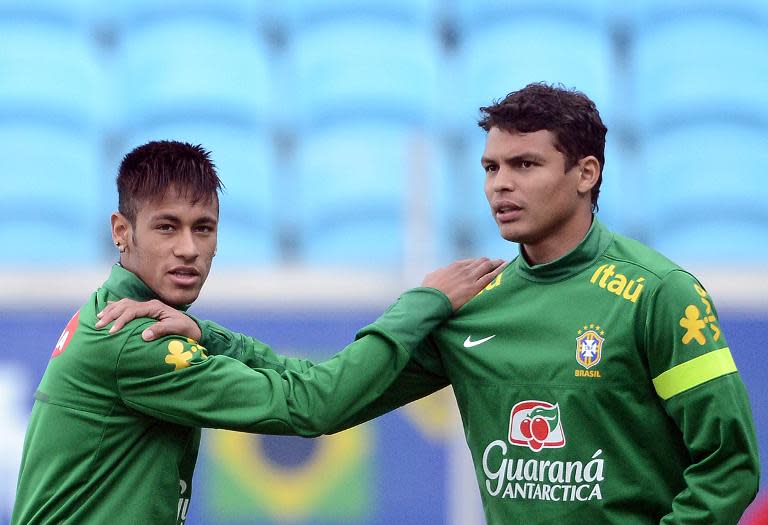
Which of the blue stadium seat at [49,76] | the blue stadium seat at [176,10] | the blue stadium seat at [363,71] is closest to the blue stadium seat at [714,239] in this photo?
the blue stadium seat at [363,71]

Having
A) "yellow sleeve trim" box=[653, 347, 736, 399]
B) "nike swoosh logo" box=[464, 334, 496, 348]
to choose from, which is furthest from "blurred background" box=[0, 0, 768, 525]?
"yellow sleeve trim" box=[653, 347, 736, 399]

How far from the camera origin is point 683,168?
22.9 ft

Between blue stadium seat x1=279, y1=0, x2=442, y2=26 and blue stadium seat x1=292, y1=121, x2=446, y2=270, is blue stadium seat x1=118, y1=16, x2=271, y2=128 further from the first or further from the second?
blue stadium seat x1=292, y1=121, x2=446, y2=270

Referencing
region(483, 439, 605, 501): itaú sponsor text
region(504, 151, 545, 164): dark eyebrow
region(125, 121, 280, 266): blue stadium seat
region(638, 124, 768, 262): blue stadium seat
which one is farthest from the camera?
region(638, 124, 768, 262): blue stadium seat

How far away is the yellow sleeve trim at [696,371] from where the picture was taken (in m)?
2.79

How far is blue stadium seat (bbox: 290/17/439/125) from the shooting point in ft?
23.7

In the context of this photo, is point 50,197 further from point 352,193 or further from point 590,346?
A: point 590,346

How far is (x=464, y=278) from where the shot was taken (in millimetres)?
3252

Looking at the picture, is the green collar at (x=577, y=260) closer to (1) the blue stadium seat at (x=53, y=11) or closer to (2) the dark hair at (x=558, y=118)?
(2) the dark hair at (x=558, y=118)

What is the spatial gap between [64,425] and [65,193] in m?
4.11

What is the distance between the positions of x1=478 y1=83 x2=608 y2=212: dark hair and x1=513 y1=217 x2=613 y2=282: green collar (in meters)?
0.18

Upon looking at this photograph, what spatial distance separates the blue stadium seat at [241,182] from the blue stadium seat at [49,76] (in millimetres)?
491

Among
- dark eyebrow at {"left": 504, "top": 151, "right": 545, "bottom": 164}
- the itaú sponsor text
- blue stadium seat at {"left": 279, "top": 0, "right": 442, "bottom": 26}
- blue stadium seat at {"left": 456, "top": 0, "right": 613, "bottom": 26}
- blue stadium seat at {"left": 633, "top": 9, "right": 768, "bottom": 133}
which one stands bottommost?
the itaú sponsor text

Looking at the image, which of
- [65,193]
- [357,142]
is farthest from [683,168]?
[65,193]
